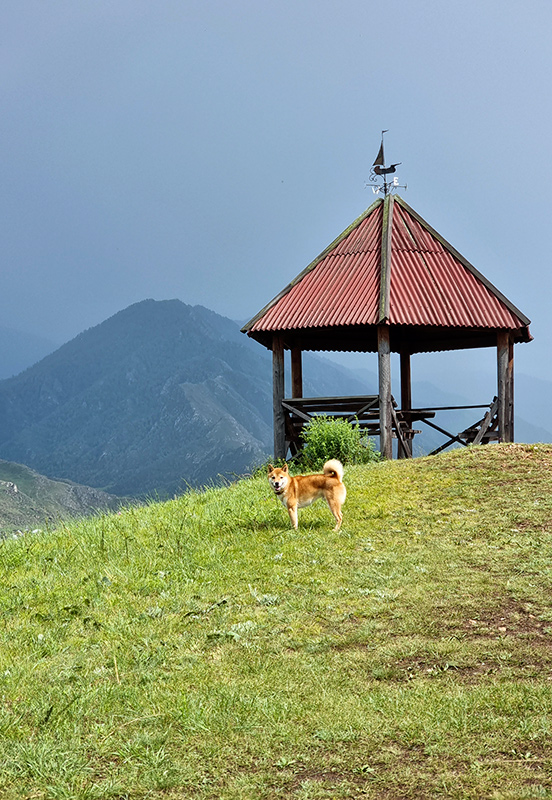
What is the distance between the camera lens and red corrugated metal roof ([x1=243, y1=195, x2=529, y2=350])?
17625mm

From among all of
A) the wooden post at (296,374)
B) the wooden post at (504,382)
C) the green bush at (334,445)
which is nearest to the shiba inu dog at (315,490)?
the green bush at (334,445)

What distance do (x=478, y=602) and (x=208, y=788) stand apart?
11.5 feet

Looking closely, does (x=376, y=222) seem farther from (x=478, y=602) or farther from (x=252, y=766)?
(x=252, y=766)

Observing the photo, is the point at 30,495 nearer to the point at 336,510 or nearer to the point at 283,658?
the point at 336,510

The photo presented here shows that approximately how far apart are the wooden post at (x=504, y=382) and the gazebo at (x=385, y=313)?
0.03m

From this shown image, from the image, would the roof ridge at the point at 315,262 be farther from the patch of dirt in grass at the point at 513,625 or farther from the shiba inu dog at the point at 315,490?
the patch of dirt in grass at the point at 513,625

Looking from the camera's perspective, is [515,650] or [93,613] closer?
[515,650]

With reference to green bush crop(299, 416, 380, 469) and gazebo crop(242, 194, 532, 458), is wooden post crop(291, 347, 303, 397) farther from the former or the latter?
green bush crop(299, 416, 380, 469)

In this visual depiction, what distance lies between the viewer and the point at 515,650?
537 centimetres

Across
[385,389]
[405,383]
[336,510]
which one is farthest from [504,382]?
[336,510]

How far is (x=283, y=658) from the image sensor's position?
5.41 m

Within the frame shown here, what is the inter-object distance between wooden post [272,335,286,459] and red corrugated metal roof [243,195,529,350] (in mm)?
775

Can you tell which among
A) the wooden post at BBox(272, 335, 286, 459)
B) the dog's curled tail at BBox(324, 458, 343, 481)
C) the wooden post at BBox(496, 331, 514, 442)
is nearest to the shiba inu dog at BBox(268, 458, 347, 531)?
the dog's curled tail at BBox(324, 458, 343, 481)

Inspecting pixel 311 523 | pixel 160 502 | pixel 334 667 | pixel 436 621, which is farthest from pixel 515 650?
pixel 160 502
